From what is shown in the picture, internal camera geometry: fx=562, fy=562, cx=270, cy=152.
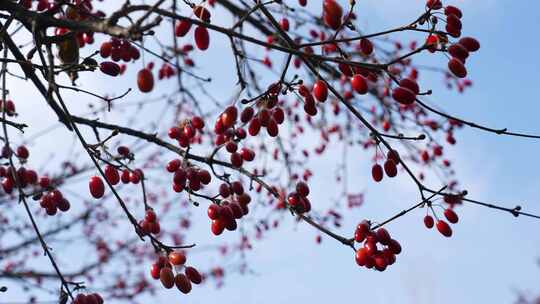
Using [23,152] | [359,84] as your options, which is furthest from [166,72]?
[359,84]

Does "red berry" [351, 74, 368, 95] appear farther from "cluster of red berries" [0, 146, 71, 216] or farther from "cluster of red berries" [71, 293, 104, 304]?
"cluster of red berries" [0, 146, 71, 216]

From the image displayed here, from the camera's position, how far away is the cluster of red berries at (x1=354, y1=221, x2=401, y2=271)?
210 cm

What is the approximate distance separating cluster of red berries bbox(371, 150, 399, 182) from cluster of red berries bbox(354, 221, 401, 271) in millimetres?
318

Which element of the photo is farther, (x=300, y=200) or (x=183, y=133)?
(x=183, y=133)

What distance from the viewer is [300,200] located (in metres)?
2.48

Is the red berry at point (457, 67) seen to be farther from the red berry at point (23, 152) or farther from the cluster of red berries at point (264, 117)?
the red berry at point (23, 152)

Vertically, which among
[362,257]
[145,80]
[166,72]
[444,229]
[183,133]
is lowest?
[362,257]

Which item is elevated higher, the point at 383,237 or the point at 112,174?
the point at 112,174

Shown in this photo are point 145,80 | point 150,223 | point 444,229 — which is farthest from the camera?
point 444,229

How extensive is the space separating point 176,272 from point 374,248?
753 mm

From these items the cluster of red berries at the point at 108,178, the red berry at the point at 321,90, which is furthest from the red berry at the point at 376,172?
the cluster of red berries at the point at 108,178

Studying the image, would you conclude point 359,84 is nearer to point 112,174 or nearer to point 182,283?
point 182,283

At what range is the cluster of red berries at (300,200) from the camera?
96.6 inches

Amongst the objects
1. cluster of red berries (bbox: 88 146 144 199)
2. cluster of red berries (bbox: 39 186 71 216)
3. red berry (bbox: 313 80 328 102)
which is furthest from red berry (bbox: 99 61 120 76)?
red berry (bbox: 313 80 328 102)
